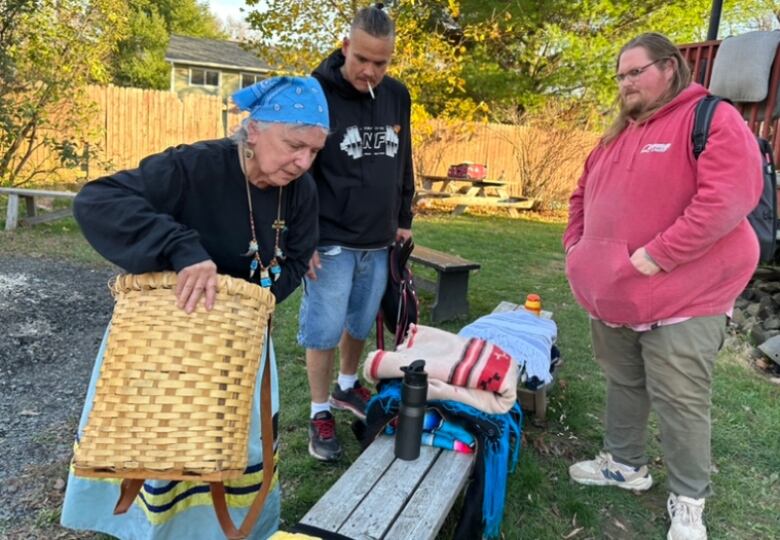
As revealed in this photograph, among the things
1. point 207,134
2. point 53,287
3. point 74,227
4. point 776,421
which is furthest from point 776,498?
point 207,134

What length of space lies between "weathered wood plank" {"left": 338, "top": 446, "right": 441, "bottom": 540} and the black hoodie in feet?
3.43

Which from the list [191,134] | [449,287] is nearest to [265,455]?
[449,287]

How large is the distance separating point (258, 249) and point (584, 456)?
2201 mm

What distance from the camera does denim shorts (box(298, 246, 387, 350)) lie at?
2.84m

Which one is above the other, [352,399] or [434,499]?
[434,499]

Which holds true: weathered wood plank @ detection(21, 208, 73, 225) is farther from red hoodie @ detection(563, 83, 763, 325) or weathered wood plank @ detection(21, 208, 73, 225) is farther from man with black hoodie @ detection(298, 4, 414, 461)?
red hoodie @ detection(563, 83, 763, 325)

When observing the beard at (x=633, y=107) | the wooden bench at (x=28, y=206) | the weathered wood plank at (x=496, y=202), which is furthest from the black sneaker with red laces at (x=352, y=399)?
the weathered wood plank at (x=496, y=202)

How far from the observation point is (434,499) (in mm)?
2068

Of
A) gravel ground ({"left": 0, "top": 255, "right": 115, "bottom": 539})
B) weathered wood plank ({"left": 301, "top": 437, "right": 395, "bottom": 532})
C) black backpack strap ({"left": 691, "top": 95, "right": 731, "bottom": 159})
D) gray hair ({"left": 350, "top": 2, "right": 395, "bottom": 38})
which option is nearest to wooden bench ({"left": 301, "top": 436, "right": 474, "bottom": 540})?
weathered wood plank ({"left": 301, "top": 437, "right": 395, "bottom": 532})

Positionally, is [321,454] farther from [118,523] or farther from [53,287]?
[53,287]

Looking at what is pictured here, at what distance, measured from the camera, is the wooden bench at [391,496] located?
1.88 meters

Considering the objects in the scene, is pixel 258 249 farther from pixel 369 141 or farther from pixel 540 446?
pixel 540 446

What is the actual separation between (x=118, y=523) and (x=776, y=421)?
365cm

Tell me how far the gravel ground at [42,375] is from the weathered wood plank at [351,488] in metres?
1.10
